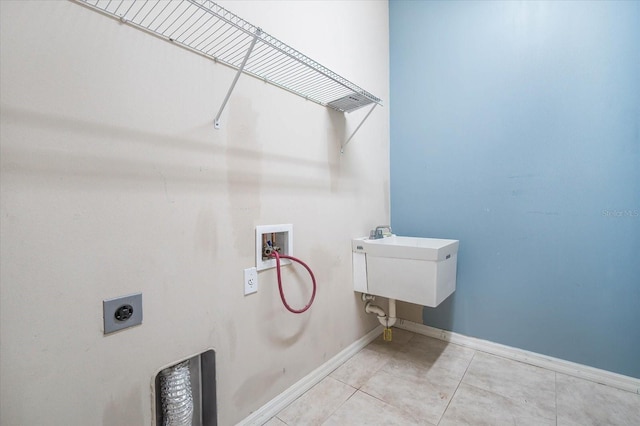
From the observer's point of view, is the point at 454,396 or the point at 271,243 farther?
the point at 454,396

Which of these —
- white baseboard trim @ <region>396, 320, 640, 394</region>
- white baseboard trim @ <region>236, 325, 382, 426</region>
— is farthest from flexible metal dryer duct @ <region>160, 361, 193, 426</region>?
white baseboard trim @ <region>396, 320, 640, 394</region>

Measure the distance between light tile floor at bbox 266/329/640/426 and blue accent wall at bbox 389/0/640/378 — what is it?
20cm

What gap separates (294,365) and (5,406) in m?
1.02

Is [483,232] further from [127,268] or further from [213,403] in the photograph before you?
[127,268]

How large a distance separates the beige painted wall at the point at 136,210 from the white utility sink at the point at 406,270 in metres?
0.44

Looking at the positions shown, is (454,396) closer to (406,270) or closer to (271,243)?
(406,270)

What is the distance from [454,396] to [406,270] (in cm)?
66

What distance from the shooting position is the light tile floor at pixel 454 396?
1.24 meters

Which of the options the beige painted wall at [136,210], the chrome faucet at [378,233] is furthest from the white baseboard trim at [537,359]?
the beige painted wall at [136,210]

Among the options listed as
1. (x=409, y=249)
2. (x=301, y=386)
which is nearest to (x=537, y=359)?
(x=409, y=249)

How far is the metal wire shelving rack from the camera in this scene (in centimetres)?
85

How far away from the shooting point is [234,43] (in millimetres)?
1156

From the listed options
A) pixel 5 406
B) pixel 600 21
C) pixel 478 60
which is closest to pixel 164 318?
pixel 5 406

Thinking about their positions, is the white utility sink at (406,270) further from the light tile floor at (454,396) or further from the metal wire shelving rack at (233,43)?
the metal wire shelving rack at (233,43)
